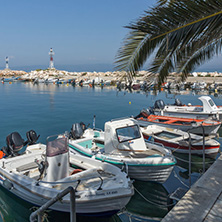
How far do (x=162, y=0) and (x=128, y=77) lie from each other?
1.94m

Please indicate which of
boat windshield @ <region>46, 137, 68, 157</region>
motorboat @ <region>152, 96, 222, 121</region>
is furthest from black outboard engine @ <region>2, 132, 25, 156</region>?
motorboat @ <region>152, 96, 222, 121</region>

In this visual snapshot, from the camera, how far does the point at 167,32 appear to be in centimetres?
532

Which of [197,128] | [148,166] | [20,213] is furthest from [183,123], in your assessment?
[20,213]

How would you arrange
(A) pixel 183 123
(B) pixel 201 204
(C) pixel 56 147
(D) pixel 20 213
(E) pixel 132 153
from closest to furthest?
(B) pixel 201 204
(C) pixel 56 147
(D) pixel 20 213
(E) pixel 132 153
(A) pixel 183 123

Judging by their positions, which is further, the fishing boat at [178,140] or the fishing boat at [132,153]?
the fishing boat at [178,140]

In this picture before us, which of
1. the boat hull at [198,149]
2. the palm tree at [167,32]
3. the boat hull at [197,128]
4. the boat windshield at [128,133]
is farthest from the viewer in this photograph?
the boat hull at [197,128]

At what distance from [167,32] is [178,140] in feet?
35.6

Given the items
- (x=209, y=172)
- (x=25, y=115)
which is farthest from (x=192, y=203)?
(x=25, y=115)

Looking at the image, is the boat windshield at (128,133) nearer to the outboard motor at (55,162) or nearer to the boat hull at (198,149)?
the boat hull at (198,149)

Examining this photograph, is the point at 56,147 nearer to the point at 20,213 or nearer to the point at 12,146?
the point at 20,213

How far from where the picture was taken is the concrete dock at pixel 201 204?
218 inches

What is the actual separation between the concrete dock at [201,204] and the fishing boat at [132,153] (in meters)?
3.05

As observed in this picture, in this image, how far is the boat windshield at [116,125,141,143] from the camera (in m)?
11.6

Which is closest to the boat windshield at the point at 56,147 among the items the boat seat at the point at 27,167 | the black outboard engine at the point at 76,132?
the boat seat at the point at 27,167
